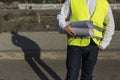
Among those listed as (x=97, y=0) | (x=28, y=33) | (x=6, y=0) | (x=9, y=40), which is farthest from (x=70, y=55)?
(x=6, y=0)

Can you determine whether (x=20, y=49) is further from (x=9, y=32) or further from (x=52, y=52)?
(x=9, y=32)

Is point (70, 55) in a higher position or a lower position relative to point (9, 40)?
higher

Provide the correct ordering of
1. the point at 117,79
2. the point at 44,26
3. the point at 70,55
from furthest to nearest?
1. the point at 44,26
2. the point at 117,79
3. the point at 70,55

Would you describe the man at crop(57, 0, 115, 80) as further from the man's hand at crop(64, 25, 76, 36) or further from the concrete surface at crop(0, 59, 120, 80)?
the concrete surface at crop(0, 59, 120, 80)

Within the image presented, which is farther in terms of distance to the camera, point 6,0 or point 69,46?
point 6,0

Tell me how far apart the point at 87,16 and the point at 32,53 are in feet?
15.6

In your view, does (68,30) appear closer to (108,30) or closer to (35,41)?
(108,30)

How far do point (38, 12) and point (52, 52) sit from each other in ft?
12.5

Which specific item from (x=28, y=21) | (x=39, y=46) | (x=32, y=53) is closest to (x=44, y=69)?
(x=32, y=53)

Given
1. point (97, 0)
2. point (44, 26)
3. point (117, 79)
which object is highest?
point (97, 0)

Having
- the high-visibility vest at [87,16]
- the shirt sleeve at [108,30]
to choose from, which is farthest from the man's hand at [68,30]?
the shirt sleeve at [108,30]

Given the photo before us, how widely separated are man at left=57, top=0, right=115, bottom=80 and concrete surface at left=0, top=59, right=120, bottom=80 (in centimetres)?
282

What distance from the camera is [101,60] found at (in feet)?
32.8

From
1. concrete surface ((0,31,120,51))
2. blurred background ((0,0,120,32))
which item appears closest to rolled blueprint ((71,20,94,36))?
concrete surface ((0,31,120,51))
